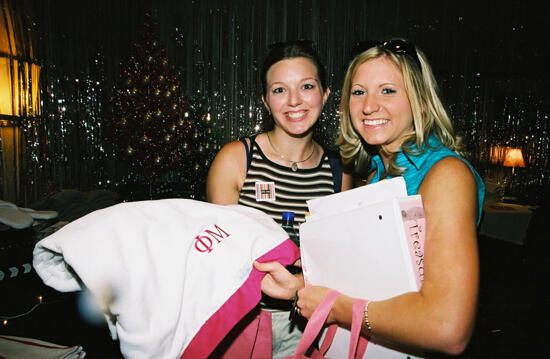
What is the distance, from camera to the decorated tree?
5723 mm

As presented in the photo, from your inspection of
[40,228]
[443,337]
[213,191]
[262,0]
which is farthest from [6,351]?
[262,0]

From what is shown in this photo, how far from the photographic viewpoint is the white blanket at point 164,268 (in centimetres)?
71

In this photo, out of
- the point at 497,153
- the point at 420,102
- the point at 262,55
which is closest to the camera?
the point at 420,102

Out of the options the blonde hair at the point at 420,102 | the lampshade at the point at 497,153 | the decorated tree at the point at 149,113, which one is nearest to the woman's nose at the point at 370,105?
the blonde hair at the point at 420,102

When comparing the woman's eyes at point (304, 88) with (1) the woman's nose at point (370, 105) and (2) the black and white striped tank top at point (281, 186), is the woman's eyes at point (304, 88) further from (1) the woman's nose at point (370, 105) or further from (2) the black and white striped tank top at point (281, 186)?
(1) the woman's nose at point (370, 105)

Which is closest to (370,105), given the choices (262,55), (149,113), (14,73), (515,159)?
(14,73)

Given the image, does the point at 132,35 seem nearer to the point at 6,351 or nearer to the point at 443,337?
the point at 6,351

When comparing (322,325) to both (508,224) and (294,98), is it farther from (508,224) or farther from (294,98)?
(508,224)

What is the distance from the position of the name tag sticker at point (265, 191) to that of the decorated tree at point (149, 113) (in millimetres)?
4666

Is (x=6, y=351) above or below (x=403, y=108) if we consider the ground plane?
below

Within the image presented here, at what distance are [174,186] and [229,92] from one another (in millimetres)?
2650

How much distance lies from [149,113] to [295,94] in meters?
4.79

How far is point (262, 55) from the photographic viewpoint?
752 cm

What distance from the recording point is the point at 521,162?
6.89 m
